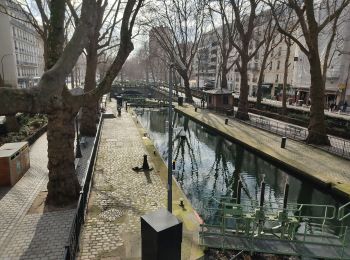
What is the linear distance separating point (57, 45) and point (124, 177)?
22.4 ft

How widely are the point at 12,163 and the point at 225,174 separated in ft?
37.7

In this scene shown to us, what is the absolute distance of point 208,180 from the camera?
17156 millimetres

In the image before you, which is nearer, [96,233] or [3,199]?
[96,233]

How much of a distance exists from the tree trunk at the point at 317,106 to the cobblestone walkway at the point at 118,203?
11870mm

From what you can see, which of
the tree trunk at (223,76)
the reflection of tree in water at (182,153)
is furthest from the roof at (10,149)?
the tree trunk at (223,76)

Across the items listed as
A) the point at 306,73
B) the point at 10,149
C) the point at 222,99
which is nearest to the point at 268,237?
the point at 10,149

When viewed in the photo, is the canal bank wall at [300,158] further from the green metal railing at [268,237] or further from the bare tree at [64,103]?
the bare tree at [64,103]

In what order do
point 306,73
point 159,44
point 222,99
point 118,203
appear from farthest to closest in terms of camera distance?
point 159,44
point 306,73
point 222,99
point 118,203

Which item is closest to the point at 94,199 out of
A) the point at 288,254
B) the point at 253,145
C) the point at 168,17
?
the point at 288,254

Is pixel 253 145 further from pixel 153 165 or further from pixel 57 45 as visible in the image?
pixel 57 45

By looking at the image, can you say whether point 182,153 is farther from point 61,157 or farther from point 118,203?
point 61,157

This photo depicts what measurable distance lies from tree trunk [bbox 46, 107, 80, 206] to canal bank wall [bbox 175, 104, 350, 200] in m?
11.1

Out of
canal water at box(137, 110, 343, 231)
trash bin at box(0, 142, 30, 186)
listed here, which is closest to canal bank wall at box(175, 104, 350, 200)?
canal water at box(137, 110, 343, 231)

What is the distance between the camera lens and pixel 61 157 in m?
10.5
